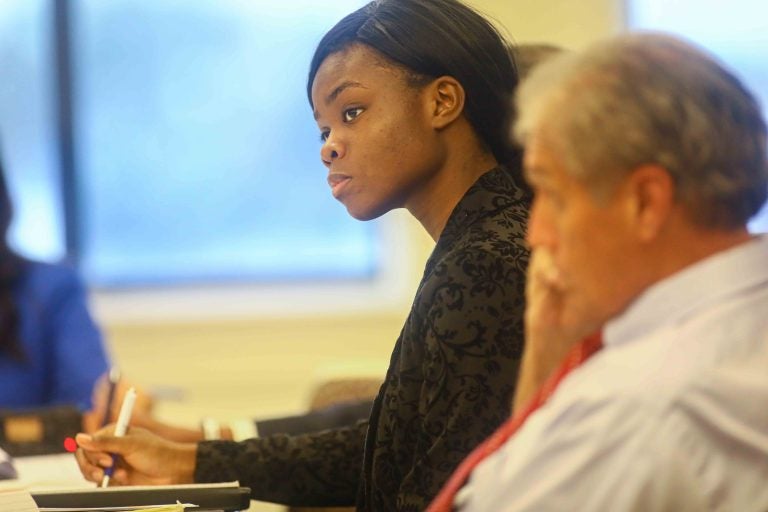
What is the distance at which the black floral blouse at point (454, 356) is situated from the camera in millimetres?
1466

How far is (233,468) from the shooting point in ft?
6.03

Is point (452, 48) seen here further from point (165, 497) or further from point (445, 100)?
point (165, 497)

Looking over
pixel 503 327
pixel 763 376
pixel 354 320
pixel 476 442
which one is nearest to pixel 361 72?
pixel 503 327

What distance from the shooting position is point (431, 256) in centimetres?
166

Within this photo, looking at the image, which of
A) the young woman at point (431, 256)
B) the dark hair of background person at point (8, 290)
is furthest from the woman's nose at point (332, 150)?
the dark hair of background person at point (8, 290)

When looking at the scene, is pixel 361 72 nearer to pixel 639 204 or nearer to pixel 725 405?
pixel 639 204

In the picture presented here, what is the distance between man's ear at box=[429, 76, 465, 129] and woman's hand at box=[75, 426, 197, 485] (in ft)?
1.95

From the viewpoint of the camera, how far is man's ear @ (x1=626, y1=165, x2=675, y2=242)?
3.40 feet

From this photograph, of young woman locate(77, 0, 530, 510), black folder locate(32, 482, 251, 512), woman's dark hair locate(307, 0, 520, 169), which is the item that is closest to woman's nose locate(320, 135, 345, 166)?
young woman locate(77, 0, 530, 510)

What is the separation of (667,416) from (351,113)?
0.79 m

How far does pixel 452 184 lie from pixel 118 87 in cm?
340

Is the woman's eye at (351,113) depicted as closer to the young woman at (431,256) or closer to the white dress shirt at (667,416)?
the young woman at (431,256)

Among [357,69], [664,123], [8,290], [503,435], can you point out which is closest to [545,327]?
[503,435]

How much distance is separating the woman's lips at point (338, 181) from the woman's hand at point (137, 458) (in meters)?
0.44
